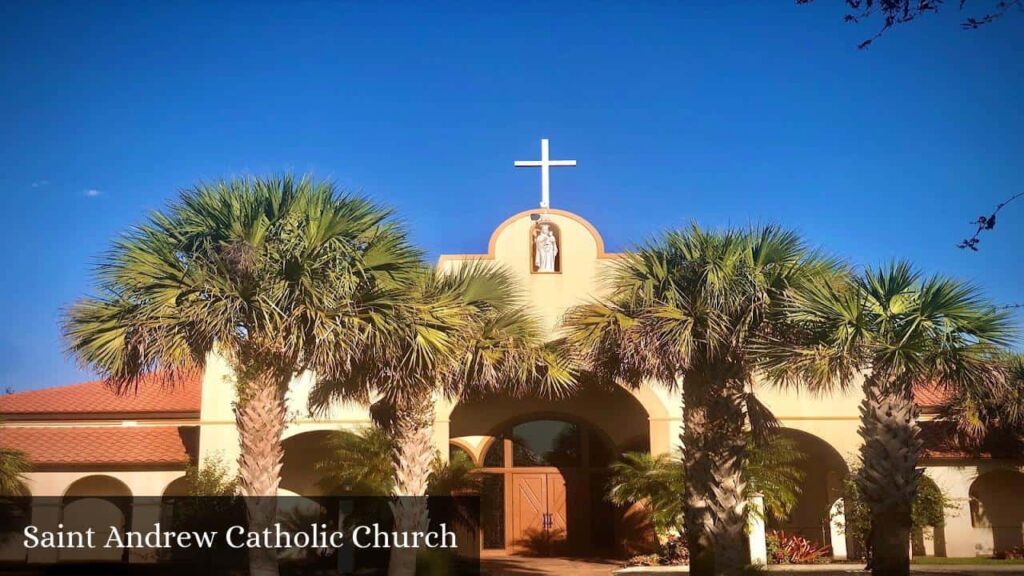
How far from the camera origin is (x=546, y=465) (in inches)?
1054

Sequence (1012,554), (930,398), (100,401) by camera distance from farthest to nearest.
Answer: (100,401), (930,398), (1012,554)

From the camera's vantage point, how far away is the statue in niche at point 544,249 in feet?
75.6

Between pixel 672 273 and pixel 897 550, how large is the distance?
5245mm

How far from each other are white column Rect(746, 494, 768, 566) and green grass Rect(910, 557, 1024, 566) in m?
3.70

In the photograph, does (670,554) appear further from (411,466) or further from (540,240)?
(411,466)

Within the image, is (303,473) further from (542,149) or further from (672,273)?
(672,273)

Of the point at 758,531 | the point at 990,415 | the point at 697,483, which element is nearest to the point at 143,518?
the point at 697,483

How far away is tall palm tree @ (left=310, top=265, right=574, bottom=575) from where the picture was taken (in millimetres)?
14148

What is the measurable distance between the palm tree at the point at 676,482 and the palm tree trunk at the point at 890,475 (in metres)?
6.31

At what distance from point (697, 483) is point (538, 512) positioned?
12.0 meters

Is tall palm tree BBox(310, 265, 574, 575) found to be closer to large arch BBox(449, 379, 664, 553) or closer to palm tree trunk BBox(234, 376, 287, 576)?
palm tree trunk BBox(234, 376, 287, 576)

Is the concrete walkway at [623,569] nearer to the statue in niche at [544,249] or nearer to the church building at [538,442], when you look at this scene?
the church building at [538,442]

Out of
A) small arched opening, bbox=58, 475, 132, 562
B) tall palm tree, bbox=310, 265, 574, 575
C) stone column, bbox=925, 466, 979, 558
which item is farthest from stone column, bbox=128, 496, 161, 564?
stone column, bbox=925, 466, 979, 558

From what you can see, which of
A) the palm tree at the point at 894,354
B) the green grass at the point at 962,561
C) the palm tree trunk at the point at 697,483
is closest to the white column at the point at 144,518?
the palm tree trunk at the point at 697,483
